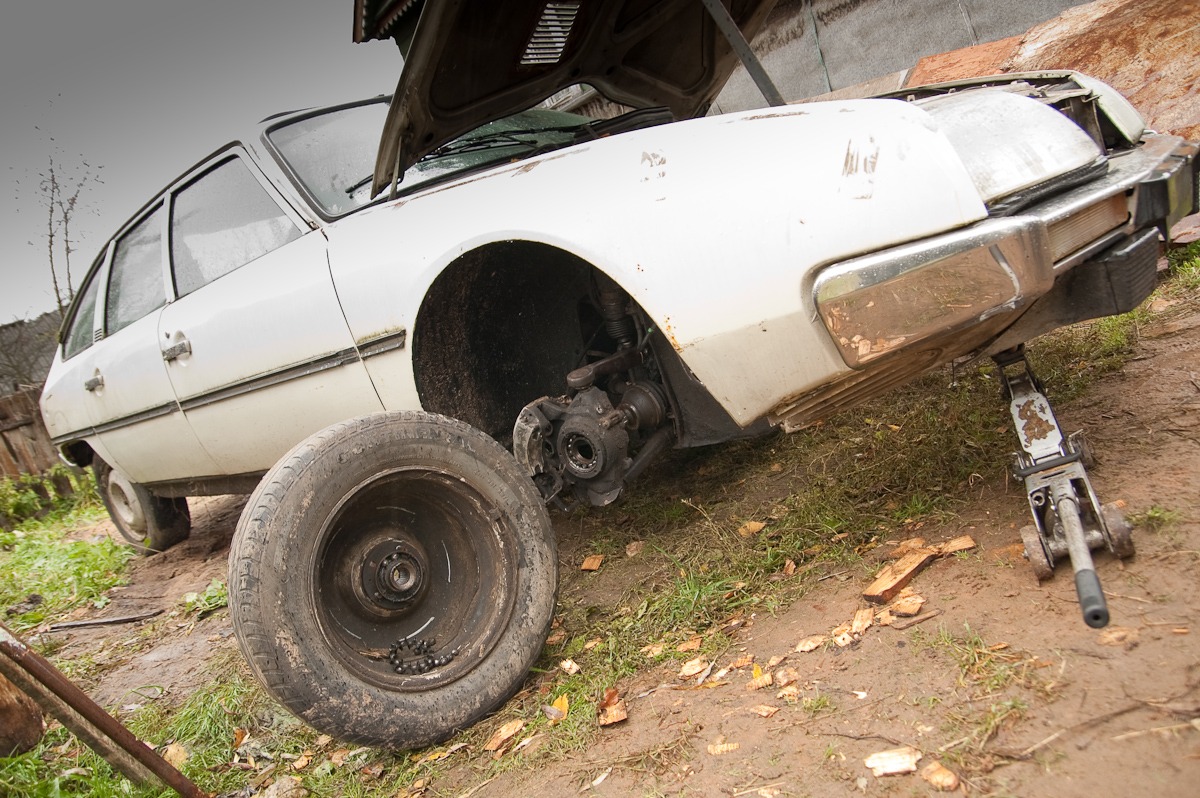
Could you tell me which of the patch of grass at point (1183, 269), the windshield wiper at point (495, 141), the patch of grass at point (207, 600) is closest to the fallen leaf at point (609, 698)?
the windshield wiper at point (495, 141)

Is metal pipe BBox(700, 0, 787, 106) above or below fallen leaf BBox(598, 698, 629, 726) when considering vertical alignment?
above

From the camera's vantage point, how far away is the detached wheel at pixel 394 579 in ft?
6.62

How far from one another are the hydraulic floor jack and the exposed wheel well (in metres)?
1.34

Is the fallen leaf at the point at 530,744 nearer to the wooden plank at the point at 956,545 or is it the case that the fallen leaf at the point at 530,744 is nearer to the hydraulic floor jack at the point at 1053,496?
the wooden plank at the point at 956,545

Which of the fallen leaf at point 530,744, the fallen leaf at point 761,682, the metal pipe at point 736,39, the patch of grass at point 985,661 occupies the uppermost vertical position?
the metal pipe at point 736,39

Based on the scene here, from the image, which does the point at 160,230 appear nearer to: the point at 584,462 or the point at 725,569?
the point at 584,462

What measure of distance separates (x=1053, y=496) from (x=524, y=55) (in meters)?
2.18

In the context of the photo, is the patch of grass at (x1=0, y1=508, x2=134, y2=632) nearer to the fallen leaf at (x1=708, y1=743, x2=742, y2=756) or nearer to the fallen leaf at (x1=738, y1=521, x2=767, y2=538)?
the fallen leaf at (x1=738, y1=521, x2=767, y2=538)

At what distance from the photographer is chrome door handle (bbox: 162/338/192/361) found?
3.28 meters

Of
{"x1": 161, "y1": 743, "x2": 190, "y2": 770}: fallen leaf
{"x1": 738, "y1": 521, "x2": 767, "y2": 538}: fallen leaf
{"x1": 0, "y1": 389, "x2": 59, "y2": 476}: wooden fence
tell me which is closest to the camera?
{"x1": 161, "y1": 743, "x2": 190, "y2": 770}: fallen leaf

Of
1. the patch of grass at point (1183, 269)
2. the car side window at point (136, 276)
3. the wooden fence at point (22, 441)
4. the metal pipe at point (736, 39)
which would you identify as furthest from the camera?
the wooden fence at point (22, 441)

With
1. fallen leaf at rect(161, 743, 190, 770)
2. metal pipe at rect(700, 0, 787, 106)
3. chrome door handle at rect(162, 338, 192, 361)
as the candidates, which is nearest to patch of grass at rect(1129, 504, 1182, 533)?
metal pipe at rect(700, 0, 787, 106)

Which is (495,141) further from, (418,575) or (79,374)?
(79,374)

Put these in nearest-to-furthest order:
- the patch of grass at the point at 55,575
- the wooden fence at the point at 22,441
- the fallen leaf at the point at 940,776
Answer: the fallen leaf at the point at 940,776, the patch of grass at the point at 55,575, the wooden fence at the point at 22,441
